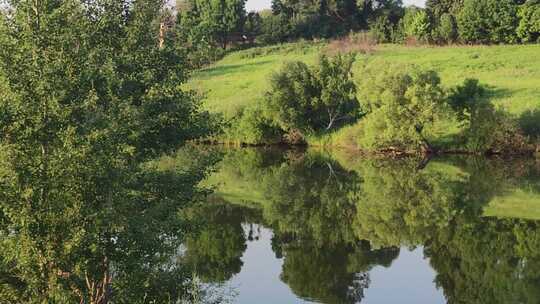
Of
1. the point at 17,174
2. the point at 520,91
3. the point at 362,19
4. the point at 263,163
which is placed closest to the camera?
the point at 17,174

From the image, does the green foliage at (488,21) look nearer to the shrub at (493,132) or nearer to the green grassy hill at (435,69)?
the green grassy hill at (435,69)

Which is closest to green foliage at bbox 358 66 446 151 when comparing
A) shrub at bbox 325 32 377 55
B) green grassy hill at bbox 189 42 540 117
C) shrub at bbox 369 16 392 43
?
green grassy hill at bbox 189 42 540 117

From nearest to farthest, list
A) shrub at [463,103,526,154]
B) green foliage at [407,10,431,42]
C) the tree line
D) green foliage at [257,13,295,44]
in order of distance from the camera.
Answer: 1. shrub at [463,103,526,154]
2. the tree line
3. green foliage at [407,10,431,42]
4. green foliage at [257,13,295,44]

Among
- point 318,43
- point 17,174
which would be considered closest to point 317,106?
point 318,43

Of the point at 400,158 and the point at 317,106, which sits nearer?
the point at 400,158

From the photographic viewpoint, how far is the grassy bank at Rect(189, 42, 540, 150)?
47.1 meters

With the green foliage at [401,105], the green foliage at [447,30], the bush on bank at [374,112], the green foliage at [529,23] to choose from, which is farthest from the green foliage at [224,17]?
the green foliage at [401,105]

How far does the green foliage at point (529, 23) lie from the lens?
2443 inches

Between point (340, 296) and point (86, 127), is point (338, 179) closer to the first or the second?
point (340, 296)

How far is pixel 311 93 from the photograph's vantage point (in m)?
49.6

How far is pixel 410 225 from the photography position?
27.6 m

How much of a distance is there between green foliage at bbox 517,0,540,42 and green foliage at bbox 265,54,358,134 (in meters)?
22.2

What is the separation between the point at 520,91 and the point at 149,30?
129ft

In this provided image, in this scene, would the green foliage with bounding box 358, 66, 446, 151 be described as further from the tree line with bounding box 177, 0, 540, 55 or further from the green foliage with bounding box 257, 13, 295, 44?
the green foliage with bounding box 257, 13, 295, 44
